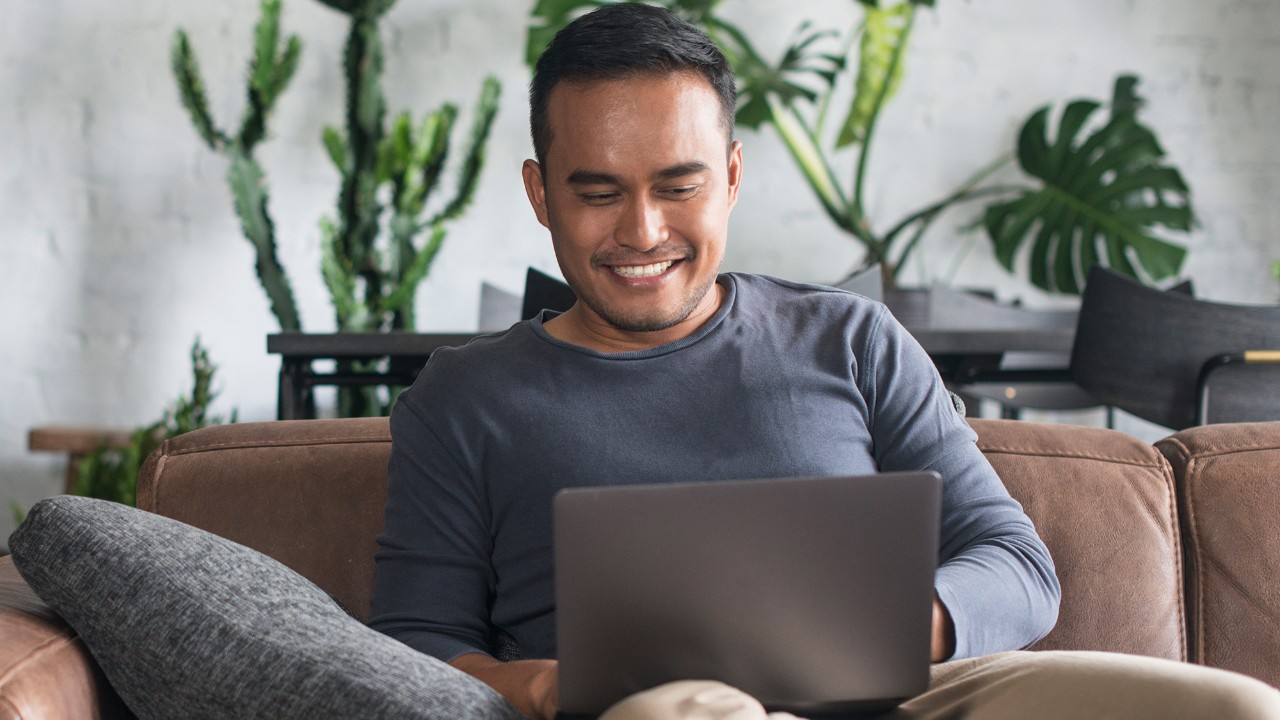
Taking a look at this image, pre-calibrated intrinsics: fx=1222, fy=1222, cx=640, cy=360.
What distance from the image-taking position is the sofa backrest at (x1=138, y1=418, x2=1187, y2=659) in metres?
1.25

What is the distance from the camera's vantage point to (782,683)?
86 centimetres

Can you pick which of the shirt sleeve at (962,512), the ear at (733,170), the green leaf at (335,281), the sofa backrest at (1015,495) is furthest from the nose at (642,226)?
the green leaf at (335,281)

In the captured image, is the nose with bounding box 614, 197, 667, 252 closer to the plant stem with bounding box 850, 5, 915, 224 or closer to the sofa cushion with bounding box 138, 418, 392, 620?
the sofa cushion with bounding box 138, 418, 392, 620

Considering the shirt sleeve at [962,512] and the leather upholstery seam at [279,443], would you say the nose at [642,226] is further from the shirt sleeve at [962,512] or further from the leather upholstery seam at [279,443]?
the leather upholstery seam at [279,443]

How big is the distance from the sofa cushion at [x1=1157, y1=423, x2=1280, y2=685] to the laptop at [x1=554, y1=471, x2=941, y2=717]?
552 mm

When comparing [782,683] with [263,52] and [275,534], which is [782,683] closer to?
[275,534]

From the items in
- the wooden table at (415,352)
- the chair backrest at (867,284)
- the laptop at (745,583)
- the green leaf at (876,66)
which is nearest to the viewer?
the laptop at (745,583)

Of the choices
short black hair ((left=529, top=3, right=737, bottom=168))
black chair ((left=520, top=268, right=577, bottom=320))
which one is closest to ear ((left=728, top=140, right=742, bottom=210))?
short black hair ((left=529, top=3, right=737, bottom=168))

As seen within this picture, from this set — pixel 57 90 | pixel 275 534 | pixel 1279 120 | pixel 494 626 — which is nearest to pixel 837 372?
pixel 494 626

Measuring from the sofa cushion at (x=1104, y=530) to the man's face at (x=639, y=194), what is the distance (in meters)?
0.42

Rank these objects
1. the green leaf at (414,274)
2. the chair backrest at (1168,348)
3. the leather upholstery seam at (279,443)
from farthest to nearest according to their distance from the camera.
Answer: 1. the green leaf at (414,274)
2. the chair backrest at (1168,348)
3. the leather upholstery seam at (279,443)

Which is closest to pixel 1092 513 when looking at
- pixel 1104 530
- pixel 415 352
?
pixel 1104 530

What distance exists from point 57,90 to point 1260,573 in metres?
3.26

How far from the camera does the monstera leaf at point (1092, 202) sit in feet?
10.8
